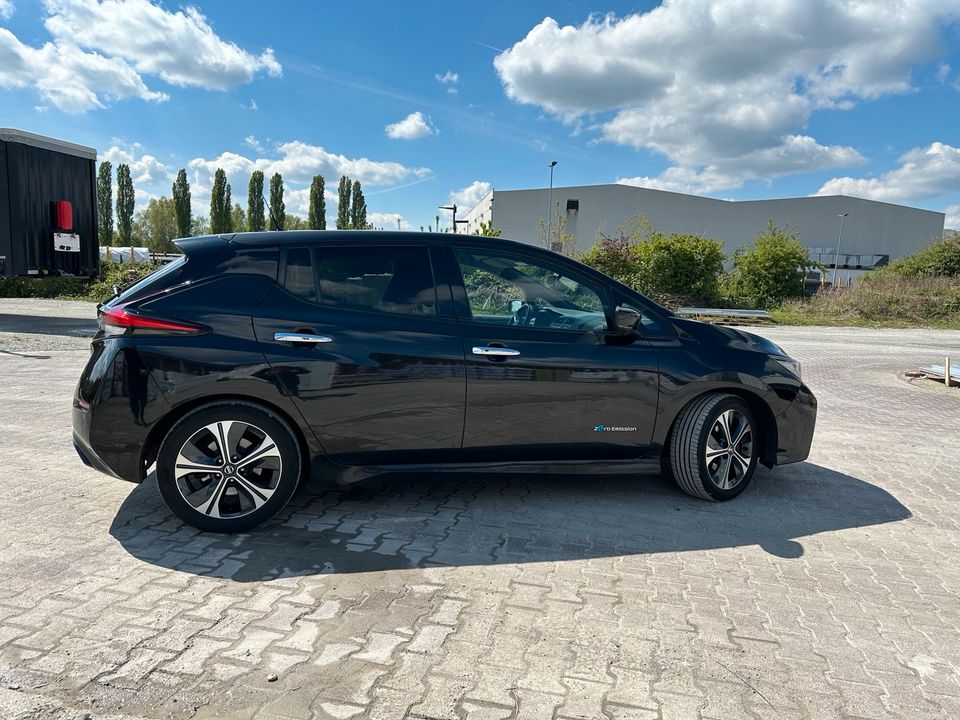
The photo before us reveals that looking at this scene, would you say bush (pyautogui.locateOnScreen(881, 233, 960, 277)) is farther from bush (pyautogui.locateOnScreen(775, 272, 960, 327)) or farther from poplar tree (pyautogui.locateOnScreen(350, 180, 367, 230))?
poplar tree (pyautogui.locateOnScreen(350, 180, 367, 230))

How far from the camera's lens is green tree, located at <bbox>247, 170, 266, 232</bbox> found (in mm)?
61906

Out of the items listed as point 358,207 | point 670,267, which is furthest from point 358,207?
point 670,267

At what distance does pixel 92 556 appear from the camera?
3.34 meters

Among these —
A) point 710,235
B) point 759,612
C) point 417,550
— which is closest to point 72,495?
point 417,550

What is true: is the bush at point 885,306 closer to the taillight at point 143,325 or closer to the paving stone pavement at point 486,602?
the paving stone pavement at point 486,602

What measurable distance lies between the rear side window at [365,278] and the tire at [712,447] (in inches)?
72.8

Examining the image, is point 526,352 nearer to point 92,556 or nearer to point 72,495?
point 92,556

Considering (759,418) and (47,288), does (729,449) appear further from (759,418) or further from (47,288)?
(47,288)

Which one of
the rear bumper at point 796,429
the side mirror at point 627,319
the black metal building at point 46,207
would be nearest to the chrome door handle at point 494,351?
the side mirror at point 627,319

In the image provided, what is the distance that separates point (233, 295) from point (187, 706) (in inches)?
84.3

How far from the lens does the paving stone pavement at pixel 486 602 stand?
236 centimetres

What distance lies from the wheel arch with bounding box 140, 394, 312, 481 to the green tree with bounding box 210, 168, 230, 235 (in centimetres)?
5803

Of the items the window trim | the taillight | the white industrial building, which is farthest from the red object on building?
the white industrial building

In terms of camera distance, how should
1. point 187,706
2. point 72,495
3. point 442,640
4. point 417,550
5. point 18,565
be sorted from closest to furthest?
point 187,706, point 442,640, point 18,565, point 417,550, point 72,495
